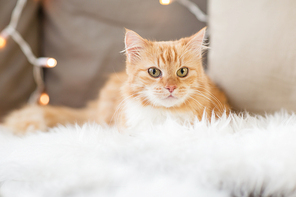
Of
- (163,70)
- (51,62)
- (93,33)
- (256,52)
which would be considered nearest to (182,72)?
(163,70)

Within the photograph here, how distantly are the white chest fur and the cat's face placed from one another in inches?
1.2

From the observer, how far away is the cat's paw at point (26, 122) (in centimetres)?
110

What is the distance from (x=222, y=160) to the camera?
57 centimetres

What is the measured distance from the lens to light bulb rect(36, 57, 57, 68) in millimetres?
1411

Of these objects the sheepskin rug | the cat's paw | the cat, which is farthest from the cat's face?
the cat's paw

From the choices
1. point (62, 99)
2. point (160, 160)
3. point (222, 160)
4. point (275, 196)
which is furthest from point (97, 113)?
point (275, 196)

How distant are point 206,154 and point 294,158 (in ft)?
0.70

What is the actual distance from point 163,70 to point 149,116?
→ 8.1 inches

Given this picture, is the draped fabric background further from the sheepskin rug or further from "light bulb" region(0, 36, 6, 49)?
the sheepskin rug

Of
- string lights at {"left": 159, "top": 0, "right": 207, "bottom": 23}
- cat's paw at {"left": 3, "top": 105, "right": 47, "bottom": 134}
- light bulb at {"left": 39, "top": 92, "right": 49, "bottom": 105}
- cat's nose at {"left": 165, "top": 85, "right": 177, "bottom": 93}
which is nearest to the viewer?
cat's nose at {"left": 165, "top": 85, "right": 177, "bottom": 93}

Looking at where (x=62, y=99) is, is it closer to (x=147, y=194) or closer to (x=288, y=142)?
(x=147, y=194)

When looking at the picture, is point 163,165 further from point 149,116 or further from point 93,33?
point 93,33

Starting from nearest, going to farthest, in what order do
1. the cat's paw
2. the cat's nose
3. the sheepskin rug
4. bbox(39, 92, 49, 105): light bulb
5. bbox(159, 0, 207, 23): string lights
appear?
the sheepskin rug, the cat's nose, the cat's paw, bbox(159, 0, 207, 23): string lights, bbox(39, 92, 49, 105): light bulb

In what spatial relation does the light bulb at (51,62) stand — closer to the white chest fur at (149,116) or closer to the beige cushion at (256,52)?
the white chest fur at (149,116)
